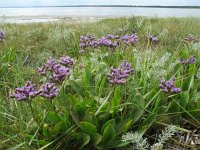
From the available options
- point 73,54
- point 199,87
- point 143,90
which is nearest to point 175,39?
point 73,54

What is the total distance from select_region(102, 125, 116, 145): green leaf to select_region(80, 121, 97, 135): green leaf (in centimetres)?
8

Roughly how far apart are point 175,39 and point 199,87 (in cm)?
Result: 414

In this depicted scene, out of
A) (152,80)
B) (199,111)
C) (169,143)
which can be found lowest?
(169,143)

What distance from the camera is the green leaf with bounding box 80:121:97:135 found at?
2278 millimetres

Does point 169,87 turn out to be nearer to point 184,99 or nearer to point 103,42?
point 184,99

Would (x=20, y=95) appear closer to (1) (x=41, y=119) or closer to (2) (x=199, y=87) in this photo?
(1) (x=41, y=119)

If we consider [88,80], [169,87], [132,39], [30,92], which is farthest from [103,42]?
Result: [30,92]

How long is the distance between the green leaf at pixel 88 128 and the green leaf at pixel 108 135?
0.08 m

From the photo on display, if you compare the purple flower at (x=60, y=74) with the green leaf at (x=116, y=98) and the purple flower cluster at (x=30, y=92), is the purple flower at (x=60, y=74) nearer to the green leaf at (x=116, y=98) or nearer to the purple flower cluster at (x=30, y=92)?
the purple flower cluster at (x=30, y=92)

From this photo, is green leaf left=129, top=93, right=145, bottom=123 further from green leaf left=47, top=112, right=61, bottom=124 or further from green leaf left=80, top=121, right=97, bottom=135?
green leaf left=47, top=112, right=61, bottom=124

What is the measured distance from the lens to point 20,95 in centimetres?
214

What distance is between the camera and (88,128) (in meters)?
2.33

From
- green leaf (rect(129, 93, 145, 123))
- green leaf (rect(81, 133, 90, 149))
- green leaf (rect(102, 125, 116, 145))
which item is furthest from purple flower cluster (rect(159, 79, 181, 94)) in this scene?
green leaf (rect(81, 133, 90, 149))

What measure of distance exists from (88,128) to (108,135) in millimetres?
152
